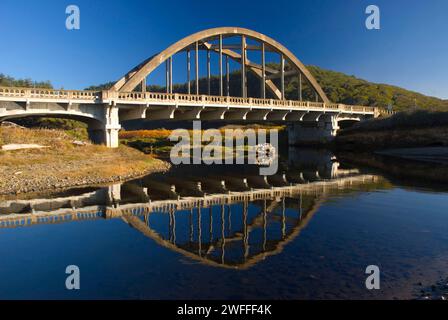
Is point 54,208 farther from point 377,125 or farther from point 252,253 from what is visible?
point 377,125

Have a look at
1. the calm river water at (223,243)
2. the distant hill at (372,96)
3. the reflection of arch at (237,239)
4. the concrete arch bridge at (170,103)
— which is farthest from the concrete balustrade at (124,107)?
the distant hill at (372,96)

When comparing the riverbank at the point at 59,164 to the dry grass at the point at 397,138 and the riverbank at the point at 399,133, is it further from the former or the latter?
the riverbank at the point at 399,133

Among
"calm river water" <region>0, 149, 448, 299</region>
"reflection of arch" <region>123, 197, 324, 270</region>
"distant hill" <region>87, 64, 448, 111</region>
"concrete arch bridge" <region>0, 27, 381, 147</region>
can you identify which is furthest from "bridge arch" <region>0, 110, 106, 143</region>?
"distant hill" <region>87, 64, 448, 111</region>

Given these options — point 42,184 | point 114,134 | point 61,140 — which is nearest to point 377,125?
point 114,134

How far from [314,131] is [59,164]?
5624cm

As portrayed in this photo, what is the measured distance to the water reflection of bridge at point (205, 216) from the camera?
1233cm

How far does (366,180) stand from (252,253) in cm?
2029

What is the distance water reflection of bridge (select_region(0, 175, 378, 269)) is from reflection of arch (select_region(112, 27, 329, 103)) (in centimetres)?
2117

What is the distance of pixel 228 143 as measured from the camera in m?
68.4

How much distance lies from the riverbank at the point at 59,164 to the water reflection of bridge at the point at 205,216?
333cm

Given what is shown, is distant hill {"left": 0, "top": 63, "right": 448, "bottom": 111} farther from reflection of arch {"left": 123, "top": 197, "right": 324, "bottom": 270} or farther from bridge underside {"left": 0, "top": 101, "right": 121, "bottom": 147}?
reflection of arch {"left": 123, "top": 197, "right": 324, "bottom": 270}

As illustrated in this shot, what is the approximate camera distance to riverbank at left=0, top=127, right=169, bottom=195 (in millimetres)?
23484

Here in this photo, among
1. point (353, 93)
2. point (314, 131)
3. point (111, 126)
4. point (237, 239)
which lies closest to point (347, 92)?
point (353, 93)
